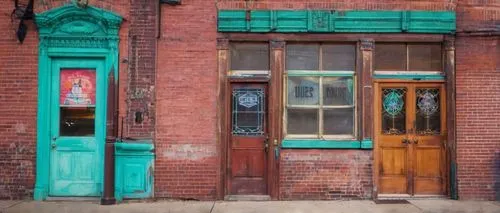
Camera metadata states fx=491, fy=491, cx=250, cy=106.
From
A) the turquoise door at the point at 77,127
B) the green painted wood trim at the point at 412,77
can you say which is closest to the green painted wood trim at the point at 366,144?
the green painted wood trim at the point at 412,77

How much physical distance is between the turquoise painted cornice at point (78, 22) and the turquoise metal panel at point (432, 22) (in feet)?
17.9

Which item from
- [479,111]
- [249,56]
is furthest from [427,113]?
[249,56]

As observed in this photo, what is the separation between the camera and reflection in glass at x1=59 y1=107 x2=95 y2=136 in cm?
920

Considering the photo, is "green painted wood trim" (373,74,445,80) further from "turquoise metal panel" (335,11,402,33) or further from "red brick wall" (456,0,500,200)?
"turquoise metal panel" (335,11,402,33)

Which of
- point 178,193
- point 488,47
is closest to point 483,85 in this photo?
point 488,47

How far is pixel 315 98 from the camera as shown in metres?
9.34

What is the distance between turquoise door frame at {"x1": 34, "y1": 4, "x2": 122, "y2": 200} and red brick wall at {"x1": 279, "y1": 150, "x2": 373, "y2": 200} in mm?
3437

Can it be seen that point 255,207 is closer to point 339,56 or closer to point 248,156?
point 248,156

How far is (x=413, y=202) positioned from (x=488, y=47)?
3235 millimetres

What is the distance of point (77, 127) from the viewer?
30.2 feet

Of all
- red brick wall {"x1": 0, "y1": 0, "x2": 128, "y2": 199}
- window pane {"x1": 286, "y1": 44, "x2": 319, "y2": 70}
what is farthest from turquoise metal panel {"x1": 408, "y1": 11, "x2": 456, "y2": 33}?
red brick wall {"x1": 0, "y1": 0, "x2": 128, "y2": 199}

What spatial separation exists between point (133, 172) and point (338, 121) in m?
3.94

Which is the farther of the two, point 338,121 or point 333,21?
point 338,121

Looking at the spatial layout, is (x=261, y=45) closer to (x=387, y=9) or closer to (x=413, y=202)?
(x=387, y=9)
